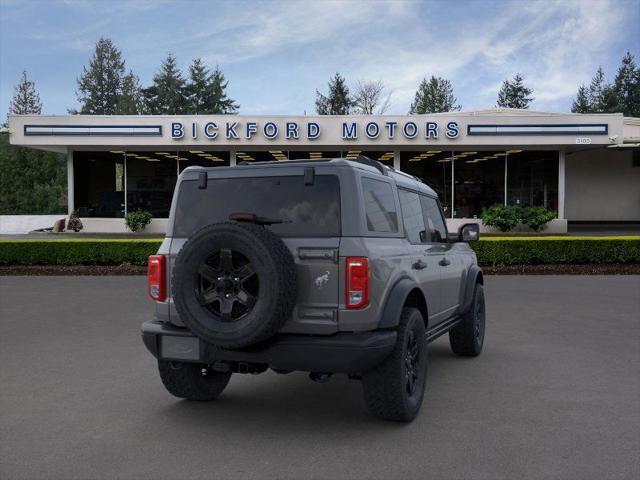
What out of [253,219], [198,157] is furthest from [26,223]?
[253,219]

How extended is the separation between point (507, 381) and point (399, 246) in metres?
2.02

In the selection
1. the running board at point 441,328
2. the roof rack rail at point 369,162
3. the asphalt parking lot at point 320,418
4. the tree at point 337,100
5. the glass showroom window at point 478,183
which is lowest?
the asphalt parking lot at point 320,418

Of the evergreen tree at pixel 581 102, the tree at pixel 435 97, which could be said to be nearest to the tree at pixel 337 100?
the tree at pixel 435 97

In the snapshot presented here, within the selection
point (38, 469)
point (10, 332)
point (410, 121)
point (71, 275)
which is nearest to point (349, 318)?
point (38, 469)

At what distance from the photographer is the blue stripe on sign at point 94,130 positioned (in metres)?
27.4

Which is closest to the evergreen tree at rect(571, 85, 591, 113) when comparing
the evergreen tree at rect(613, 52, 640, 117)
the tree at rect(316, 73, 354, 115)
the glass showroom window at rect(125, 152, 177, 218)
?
the evergreen tree at rect(613, 52, 640, 117)

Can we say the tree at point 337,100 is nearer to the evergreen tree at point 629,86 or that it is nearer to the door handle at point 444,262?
the evergreen tree at point 629,86

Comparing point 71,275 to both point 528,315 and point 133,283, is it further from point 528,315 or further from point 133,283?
point 528,315

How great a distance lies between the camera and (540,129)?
27.3 metres

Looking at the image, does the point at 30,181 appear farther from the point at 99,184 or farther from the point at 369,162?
the point at 369,162

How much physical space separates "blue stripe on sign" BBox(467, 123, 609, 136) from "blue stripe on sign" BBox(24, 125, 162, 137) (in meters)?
13.7

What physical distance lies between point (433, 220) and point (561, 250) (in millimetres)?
11419

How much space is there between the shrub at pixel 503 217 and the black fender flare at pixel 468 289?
20.8 metres

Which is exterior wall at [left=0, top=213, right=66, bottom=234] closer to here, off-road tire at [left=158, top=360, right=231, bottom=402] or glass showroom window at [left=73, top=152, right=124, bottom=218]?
glass showroom window at [left=73, top=152, right=124, bottom=218]
